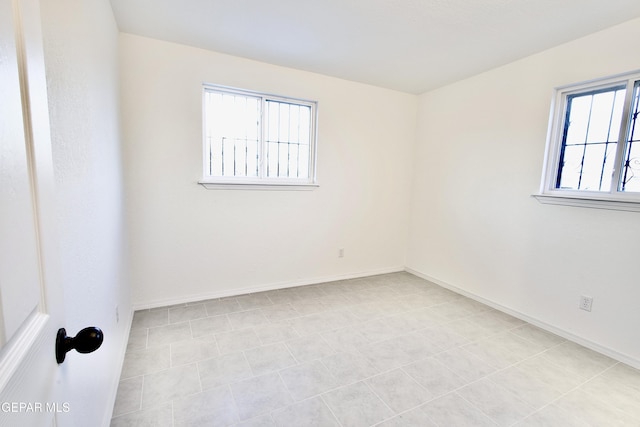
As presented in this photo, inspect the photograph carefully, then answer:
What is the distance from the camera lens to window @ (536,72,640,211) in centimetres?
222

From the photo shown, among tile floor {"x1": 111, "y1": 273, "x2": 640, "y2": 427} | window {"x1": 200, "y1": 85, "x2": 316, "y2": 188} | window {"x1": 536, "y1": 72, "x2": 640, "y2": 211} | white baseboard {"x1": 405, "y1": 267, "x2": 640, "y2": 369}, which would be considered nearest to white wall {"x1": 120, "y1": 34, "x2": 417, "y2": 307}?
window {"x1": 200, "y1": 85, "x2": 316, "y2": 188}

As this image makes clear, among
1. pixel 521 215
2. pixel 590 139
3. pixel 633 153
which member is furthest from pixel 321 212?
pixel 633 153

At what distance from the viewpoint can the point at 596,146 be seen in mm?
2439

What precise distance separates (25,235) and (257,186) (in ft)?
8.97

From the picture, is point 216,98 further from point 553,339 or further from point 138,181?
point 553,339

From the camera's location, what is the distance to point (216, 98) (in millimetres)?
3008

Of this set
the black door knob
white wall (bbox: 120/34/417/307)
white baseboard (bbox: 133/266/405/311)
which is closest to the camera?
the black door knob

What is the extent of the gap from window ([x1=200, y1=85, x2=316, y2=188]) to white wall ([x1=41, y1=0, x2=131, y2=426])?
1.03 metres

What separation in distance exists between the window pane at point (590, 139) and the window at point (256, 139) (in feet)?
8.12

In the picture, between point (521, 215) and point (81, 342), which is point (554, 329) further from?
point (81, 342)

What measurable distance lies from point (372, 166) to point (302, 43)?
1.75 metres

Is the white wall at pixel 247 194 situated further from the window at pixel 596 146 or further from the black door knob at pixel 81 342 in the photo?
the black door knob at pixel 81 342

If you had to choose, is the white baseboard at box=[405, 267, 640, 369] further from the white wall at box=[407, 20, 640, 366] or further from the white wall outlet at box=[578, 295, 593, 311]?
the white wall outlet at box=[578, 295, 593, 311]

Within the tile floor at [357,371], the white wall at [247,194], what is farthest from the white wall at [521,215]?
the white wall at [247,194]
